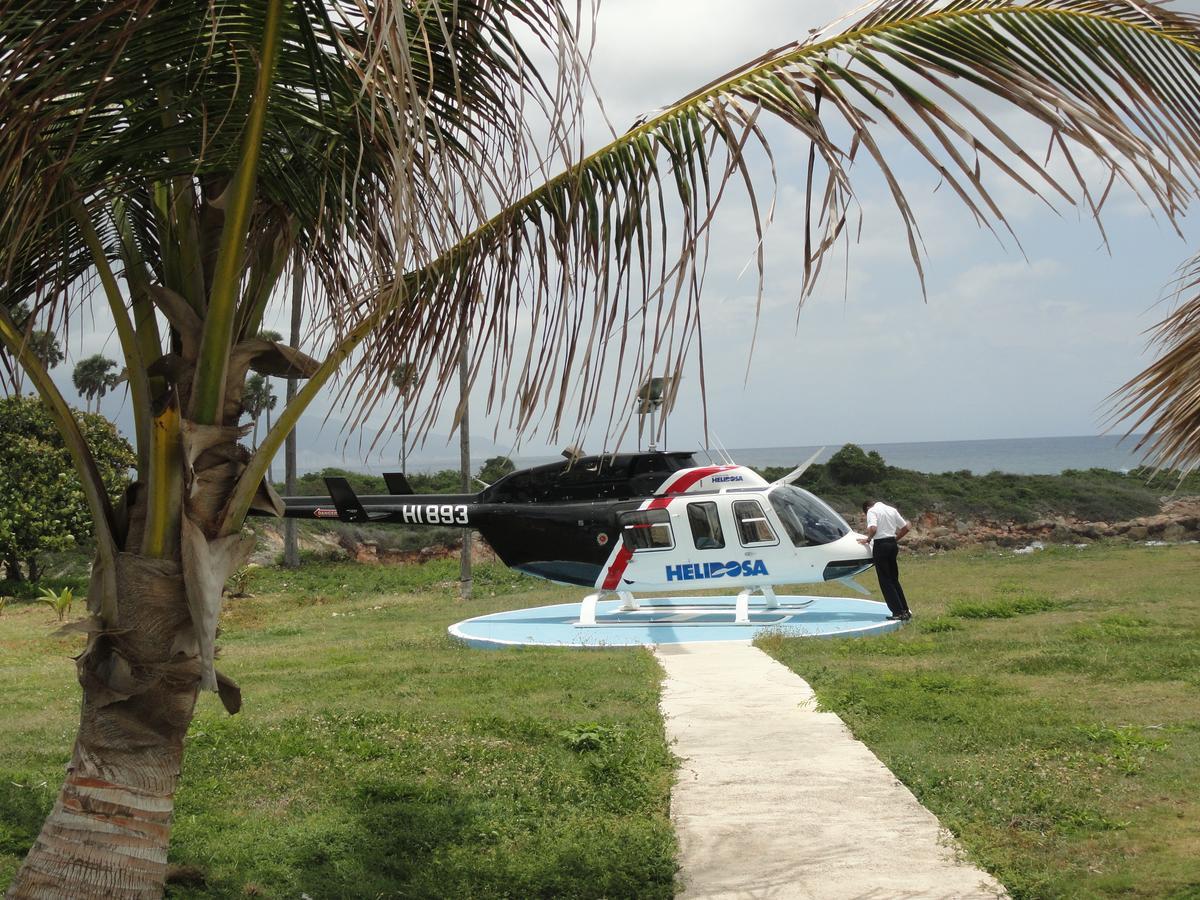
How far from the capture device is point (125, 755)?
3834mm

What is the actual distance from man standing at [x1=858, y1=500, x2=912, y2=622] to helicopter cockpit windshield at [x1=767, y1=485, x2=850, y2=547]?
60cm

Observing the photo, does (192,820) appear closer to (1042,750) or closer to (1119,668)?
(1042,750)

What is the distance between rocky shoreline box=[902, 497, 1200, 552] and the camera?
26.1 meters

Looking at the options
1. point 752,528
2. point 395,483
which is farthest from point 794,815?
point 395,483

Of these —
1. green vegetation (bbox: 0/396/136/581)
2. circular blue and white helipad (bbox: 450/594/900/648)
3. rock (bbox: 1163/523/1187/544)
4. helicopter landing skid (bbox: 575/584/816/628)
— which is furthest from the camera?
rock (bbox: 1163/523/1187/544)

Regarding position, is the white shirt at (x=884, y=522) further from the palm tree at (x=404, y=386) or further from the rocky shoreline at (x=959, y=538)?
the rocky shoreline at (x=959, y=538)

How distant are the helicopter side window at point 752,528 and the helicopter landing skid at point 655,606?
27.0 inches

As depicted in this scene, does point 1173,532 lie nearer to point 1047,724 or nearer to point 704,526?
point 704,526

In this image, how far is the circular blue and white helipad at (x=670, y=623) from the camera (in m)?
12.7

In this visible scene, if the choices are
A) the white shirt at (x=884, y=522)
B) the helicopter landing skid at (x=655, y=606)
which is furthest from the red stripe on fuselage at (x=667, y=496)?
the white shirt at (x=884, y=522)

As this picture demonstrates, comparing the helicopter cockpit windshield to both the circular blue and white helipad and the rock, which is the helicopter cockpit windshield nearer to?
the circular blue and white helipad

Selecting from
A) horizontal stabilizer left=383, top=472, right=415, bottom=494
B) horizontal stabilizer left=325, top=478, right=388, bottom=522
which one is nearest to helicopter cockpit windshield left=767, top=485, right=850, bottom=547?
horizontal stabilizer left=383, top=472, right=415, bottom=494

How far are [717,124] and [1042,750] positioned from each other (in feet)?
15.8

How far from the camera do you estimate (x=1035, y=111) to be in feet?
10.9
